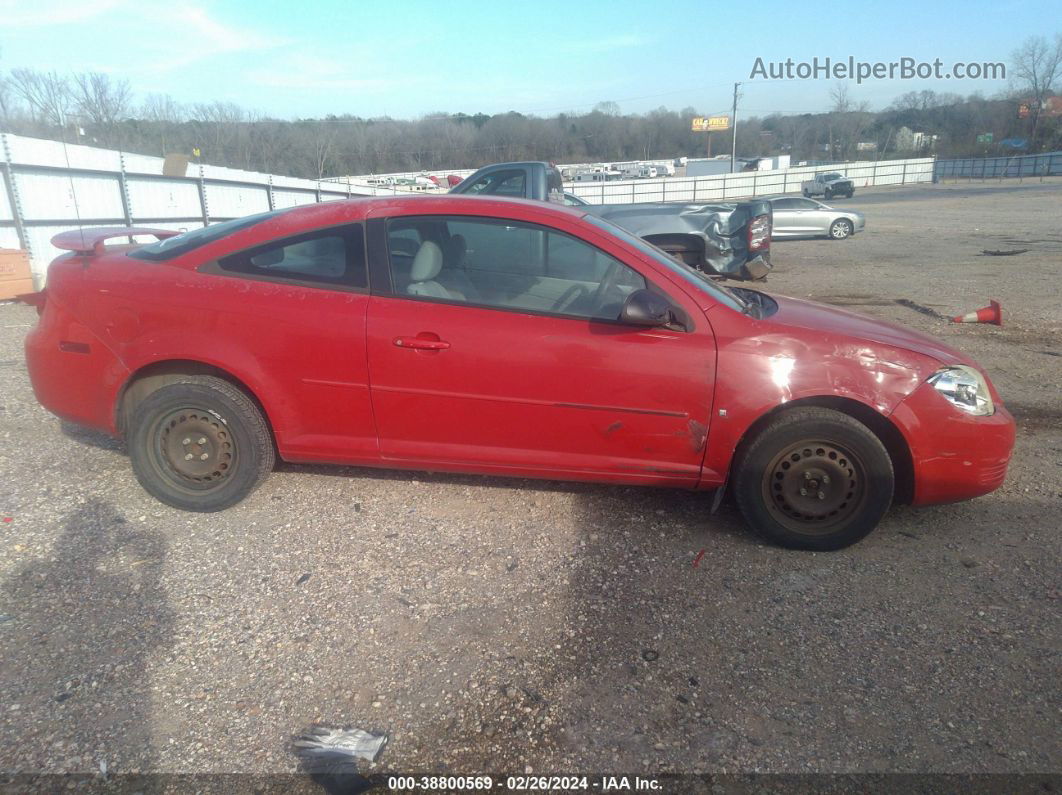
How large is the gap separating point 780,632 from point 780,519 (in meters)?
0.76

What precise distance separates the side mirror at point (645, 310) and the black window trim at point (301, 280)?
4.16 ft

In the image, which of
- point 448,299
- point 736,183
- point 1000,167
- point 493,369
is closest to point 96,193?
point 448,299

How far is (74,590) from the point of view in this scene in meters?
3.09

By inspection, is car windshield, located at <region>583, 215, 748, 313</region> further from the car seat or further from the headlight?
the headlight

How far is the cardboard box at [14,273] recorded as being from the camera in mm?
9648

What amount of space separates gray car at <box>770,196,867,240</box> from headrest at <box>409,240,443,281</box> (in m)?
21.4

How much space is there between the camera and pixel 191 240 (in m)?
3.81

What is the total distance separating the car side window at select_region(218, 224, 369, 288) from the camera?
11.8ft

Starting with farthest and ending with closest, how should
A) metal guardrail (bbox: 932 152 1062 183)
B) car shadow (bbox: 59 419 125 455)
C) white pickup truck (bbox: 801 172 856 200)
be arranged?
1. metal guardrail (bbox: 932 152 1062 183)
2. white pickup truck (bbox: 801 172 856 200)
3. car shadow (bbox: 59 419 125 455)

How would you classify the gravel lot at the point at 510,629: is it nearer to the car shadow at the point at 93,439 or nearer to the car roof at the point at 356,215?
the car shadow at the point at 93,439

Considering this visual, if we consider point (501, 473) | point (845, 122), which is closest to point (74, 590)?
point (501, 473)

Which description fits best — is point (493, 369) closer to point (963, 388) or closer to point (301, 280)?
point (301, 280)

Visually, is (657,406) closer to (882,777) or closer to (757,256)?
(882,777)

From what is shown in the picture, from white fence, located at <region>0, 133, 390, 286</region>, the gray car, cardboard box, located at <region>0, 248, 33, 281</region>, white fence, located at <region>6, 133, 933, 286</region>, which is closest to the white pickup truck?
the gray car
